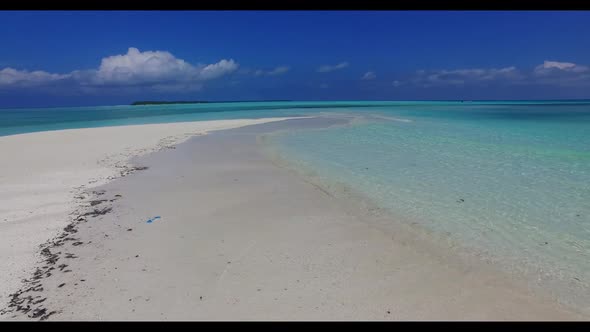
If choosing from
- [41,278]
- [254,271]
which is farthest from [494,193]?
[41,278]

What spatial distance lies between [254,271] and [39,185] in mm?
6368

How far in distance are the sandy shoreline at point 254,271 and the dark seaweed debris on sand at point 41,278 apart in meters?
0.02

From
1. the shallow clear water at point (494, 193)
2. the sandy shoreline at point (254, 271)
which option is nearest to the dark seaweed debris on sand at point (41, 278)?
the sandy shoreline at point (254, 271)

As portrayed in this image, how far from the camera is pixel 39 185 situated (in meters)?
7.66

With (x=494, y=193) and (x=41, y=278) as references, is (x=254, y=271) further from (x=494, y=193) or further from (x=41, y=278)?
(x=494, y=193)

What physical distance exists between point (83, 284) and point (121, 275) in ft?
1.14

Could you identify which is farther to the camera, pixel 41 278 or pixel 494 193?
pixel 494 193

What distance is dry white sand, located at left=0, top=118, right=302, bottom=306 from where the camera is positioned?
4.30m

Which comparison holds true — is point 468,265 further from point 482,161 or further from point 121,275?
point 482,161

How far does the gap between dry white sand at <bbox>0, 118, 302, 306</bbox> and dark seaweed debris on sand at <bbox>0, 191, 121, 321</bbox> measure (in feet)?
0.34

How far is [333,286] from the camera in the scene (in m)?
3.53

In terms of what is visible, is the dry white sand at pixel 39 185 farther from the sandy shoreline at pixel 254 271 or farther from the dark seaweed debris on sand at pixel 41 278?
the sandy shoreline at pixel 254 271
